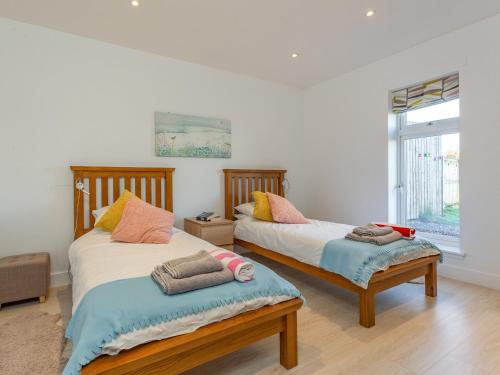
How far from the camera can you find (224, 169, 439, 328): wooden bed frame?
79.4 inches

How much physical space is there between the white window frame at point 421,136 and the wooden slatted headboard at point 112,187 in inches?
112

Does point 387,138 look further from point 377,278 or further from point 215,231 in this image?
point 215,231

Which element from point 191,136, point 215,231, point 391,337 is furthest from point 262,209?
point 391,337

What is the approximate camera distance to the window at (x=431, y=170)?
10.1 feet

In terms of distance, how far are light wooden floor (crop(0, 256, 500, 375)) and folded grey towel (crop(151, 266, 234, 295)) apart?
0.56 meters

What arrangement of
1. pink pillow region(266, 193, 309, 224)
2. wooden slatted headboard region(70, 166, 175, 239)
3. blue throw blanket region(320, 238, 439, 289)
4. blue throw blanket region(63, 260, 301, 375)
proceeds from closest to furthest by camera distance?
blue throw blanket region(63, 260, 301, 375)
blue throw blanket region(320, 238, 439, 289)
wooden slatted headboard region(70, 166, 175, 239)
pink pillow region(266, 193, 309, 224)

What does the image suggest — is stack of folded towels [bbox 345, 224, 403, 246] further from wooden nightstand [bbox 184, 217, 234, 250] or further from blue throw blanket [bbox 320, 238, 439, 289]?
wooden nightstand [bbox 184, 217, 234, 250]

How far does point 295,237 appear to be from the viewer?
8.60 feet

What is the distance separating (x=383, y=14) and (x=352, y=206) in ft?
7.52

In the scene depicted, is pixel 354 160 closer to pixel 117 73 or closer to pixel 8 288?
pixel 117 73

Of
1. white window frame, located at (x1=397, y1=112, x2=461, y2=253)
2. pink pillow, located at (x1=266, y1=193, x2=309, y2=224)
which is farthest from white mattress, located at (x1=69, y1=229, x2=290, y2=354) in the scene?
white window frame, located at (x1=397, y1=112, x2=461, y2=253)

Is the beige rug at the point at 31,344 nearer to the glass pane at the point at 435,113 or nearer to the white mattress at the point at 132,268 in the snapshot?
the white mattress at the point at 132,268

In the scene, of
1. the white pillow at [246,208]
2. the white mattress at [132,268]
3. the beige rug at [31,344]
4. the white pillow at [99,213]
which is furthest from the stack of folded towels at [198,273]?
the white pillow at [246,208]

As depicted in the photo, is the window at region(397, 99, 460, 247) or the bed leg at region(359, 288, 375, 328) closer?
the bed leg at region(359, 288, 375, 328)
